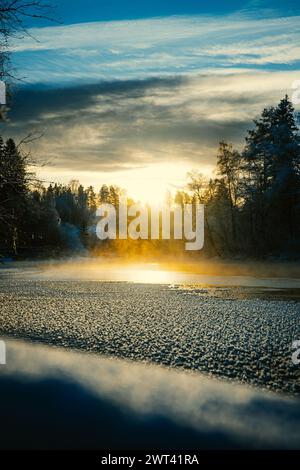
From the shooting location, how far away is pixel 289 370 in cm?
1009

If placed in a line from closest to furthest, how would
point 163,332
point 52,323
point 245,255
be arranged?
point 163,332 < point 52,323 < point 245,255

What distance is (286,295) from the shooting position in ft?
77.4

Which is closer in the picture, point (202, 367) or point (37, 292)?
point (202, 367)

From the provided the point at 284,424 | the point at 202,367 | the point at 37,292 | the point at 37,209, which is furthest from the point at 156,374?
the point at 37,292

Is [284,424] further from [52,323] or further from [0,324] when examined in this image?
[0,324]

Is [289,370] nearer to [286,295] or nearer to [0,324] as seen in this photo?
[0,324]

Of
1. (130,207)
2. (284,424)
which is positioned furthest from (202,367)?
(130,207)

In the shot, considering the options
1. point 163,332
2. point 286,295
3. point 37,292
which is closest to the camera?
point 163,332

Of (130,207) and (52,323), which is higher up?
(130,207)

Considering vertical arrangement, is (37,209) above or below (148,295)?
above

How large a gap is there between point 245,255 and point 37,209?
46951mm

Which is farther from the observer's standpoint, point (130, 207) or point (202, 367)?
point (130, 207)

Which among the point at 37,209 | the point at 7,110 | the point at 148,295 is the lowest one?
the point at 148,295

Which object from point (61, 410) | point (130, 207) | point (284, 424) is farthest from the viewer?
point (130, 207)
